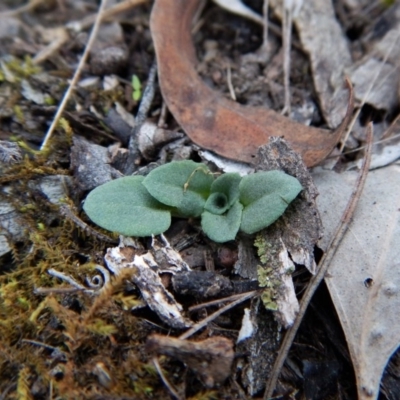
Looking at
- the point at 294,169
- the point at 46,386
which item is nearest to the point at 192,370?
the point at 46,386

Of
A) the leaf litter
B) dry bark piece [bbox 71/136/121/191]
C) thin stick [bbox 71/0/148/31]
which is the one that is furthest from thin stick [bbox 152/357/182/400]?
thin stick [bbox 71/0/148/31]

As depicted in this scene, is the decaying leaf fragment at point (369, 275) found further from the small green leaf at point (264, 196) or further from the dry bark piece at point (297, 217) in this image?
the small green leaf at point (264, 196)

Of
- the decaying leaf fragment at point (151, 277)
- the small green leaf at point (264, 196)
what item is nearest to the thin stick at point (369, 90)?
the small green leaf at point (264, 196)

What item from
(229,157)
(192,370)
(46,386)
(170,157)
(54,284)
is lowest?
(46,386)

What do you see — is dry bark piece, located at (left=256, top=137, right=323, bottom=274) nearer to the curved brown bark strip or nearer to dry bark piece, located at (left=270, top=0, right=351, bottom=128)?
the curved brown bark strip

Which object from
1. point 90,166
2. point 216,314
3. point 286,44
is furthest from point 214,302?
point 286,44

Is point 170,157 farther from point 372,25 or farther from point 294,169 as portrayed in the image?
point 372,25
